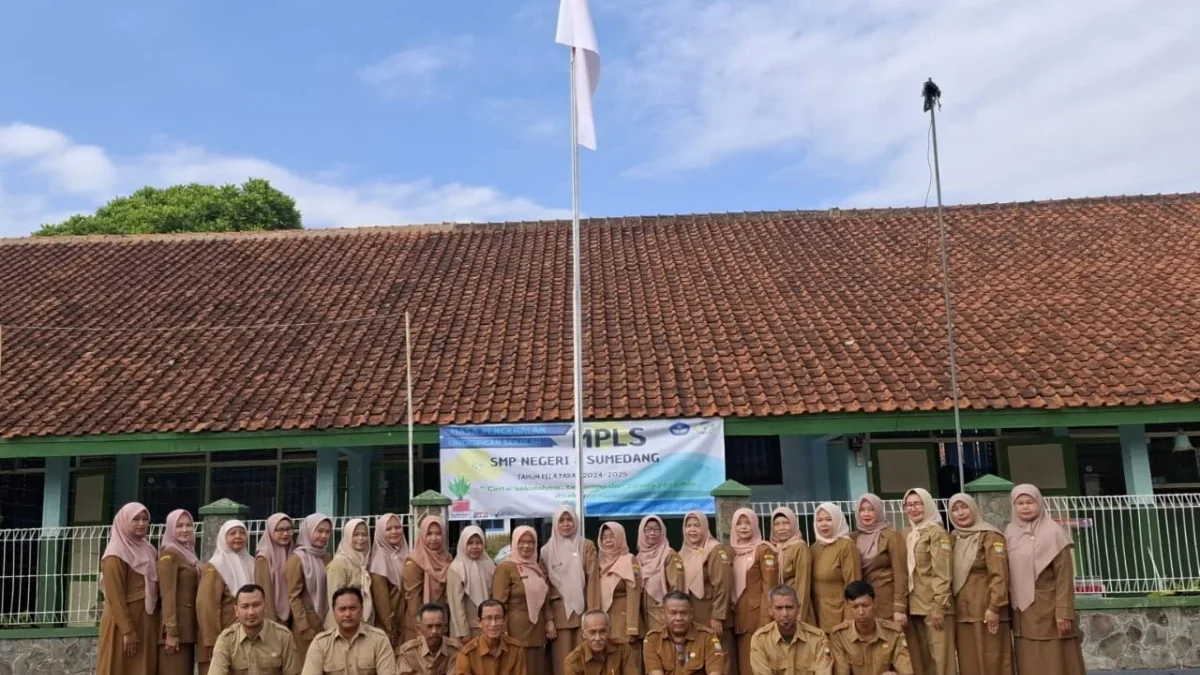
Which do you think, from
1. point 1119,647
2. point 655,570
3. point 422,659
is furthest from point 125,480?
point 1119,647

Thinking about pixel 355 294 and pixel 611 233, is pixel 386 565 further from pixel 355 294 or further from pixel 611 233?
pixel 611 233

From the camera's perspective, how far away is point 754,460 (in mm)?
11234

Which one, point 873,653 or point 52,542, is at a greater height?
point 52,542

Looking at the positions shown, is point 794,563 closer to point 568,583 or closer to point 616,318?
point 568,583

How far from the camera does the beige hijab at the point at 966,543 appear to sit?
623 centimetres

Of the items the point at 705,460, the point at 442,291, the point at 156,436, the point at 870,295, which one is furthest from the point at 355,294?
the point at 870,295

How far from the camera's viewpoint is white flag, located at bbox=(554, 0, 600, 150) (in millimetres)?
7785

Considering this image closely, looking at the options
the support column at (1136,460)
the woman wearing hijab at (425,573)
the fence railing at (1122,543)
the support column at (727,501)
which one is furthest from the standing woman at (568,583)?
the support column at (1136,460)

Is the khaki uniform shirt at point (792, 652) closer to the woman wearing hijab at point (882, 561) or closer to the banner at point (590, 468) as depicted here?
the woman wearing hijab at point (882, 561)

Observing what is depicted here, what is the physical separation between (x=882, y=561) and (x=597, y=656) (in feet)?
6.47

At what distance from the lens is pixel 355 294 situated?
1305 cm

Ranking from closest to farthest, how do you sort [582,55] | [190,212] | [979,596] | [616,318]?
[979,596]
[582,55]
[616,318]
[190,212]

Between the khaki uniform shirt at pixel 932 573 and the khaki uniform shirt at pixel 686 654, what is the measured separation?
138cm

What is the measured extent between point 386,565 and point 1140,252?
11.1 meters
